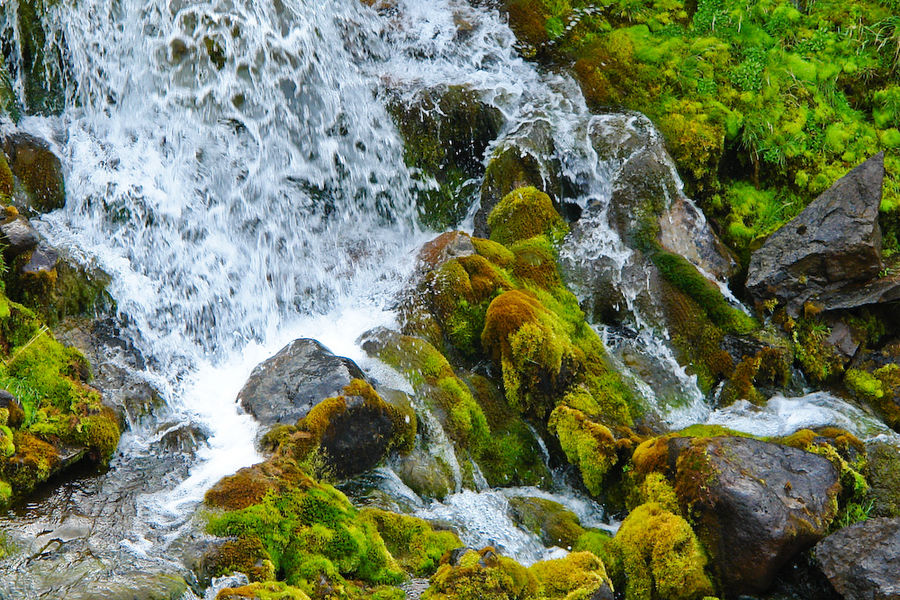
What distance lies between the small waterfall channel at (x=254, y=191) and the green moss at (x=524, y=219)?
2.06 feet

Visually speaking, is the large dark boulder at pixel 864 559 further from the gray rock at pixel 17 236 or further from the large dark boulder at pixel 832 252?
the gray rock at pixel 17 236

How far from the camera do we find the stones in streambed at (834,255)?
400 inches

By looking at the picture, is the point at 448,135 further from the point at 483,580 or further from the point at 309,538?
the point at 483,580

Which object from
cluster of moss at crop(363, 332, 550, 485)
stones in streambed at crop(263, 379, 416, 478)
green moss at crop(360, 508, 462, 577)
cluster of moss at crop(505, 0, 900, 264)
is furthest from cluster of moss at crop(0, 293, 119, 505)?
cluster of moss at crop(505, 0, 900, 264)

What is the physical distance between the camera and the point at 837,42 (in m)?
13.4

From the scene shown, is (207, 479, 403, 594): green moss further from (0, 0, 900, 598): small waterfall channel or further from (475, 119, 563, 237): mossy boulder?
(475, 119, 563, 237): mossy boulder

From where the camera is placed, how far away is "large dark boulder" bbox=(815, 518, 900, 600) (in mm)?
6293

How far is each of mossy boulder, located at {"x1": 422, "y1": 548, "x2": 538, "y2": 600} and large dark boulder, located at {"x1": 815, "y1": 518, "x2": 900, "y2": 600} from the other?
293cm

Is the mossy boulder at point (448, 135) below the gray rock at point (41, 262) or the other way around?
the other way around

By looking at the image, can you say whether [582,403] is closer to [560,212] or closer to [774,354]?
[774,354]

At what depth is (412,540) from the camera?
6387mm

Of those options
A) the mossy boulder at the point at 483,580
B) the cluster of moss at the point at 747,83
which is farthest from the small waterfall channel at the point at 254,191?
the mossy boulder at the point at 483,580

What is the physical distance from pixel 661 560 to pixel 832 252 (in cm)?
595

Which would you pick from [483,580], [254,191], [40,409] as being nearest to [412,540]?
[483,580]
